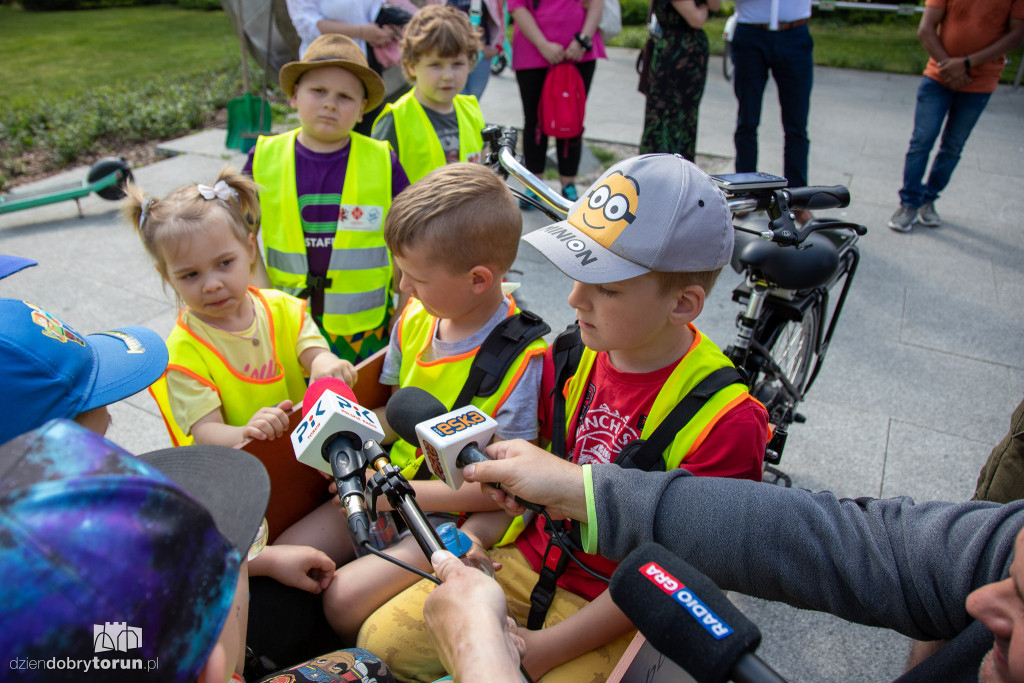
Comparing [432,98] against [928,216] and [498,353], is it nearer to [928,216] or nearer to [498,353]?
[498,353]

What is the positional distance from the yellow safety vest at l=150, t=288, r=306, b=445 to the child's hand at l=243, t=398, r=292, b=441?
353 millimetres

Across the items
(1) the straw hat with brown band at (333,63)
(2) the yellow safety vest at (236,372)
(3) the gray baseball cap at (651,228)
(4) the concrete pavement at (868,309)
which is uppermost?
(1) the straw hat with brown band at (333,63)

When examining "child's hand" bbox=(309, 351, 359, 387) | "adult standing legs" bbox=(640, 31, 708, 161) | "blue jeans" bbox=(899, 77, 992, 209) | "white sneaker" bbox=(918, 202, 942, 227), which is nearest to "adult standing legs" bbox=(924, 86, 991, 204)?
"blue jeans" bbox=(899, 77, 992, 209)

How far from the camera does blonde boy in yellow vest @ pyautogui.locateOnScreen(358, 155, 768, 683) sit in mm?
1482

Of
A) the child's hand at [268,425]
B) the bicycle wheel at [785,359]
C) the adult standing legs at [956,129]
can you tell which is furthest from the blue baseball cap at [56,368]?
the adult standing legs at [956,129]

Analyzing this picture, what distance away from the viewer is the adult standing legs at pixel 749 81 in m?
4.86

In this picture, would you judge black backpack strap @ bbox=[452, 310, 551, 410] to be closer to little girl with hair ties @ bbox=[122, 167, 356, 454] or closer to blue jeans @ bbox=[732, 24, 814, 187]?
little girl with hair ties @ bbox=[122, 167, 356, 454]

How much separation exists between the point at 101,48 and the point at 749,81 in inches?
558

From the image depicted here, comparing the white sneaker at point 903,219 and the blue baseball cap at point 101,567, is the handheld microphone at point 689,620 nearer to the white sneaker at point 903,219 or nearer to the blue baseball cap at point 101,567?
the blue baseball cap at point 101,567

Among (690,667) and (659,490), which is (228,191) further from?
(690,667)

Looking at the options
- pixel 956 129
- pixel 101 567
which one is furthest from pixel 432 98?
pixel 956 129

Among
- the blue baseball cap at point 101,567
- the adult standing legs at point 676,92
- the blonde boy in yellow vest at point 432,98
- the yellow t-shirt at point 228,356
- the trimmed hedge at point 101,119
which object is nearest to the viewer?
the blue baseball cap at point 101,567

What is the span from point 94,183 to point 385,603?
5.63 metres

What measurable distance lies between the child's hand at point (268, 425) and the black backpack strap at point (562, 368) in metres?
0.75
